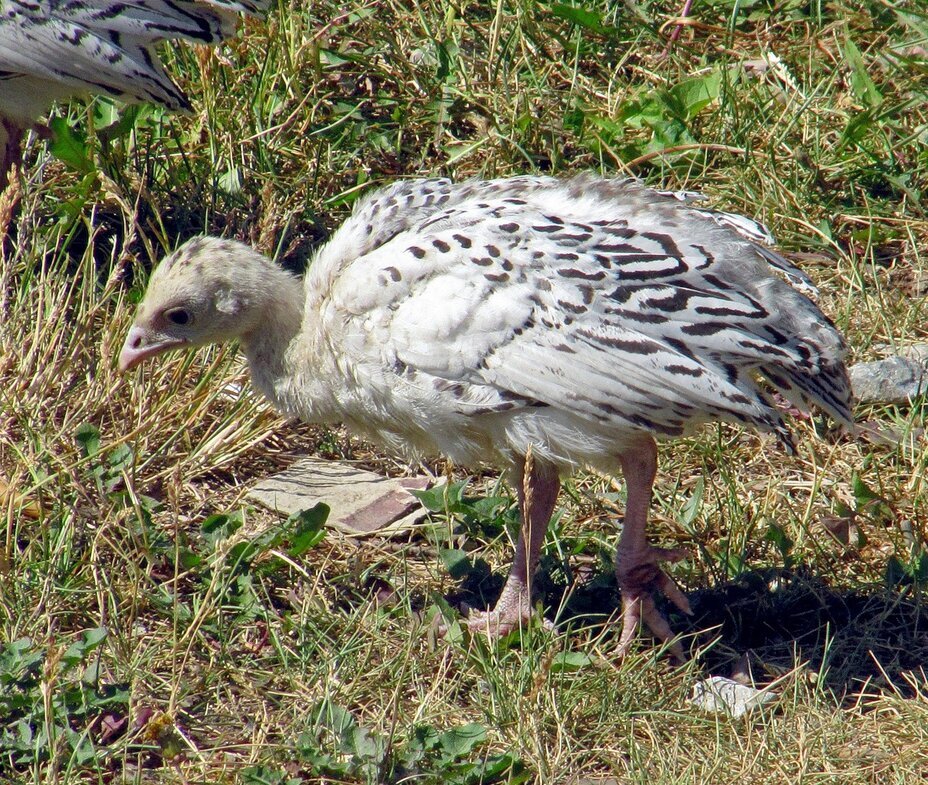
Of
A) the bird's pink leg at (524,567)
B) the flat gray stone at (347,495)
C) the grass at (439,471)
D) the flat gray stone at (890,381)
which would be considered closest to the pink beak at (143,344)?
the grass at (439,471)

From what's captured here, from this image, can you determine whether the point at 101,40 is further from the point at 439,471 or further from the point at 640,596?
the point at 640,596

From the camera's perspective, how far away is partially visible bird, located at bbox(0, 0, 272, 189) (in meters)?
5.72

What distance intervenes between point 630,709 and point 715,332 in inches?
46.6

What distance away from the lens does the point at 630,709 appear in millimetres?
3986

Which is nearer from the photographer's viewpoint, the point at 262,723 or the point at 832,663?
the point at 262,723

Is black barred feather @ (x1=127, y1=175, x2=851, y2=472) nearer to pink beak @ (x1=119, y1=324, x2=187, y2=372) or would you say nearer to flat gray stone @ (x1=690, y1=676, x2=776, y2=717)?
pink beak @ (x1=119, y1=324, x2=187, y2=372)

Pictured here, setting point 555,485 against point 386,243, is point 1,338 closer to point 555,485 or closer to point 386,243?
point 386,243

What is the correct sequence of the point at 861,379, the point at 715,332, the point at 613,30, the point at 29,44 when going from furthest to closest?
the point at 613,30
the point at 29,44
the point at 861,379
the point at 715,332

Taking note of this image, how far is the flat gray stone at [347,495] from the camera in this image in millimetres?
4984

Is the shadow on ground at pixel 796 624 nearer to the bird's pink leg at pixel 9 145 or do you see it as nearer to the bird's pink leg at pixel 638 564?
the bird's pink leg at pixel 638 564

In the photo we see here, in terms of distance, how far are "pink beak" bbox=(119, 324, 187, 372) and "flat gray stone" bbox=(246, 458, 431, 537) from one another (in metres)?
0.88

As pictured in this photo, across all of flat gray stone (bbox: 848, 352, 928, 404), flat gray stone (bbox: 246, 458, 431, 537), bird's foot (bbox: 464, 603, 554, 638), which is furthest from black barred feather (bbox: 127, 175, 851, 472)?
flat gray stone (bbox: 848, 352, 928, 404)

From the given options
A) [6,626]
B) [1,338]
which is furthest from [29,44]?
[6,626]

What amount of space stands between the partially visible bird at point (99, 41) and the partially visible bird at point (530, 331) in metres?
1.74
